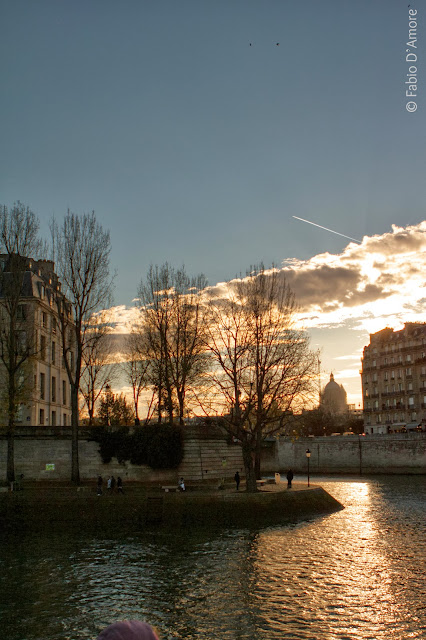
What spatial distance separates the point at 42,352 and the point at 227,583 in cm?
3583

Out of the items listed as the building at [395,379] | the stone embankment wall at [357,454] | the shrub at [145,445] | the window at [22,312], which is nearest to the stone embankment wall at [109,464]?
the shrub at [145,445]

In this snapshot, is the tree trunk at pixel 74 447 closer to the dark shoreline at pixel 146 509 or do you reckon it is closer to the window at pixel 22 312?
the dark shoreline at pixel 146 509

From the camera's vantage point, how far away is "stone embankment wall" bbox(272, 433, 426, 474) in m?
73.9

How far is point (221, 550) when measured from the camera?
25250mm

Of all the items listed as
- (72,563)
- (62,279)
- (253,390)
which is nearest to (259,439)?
(253,390)

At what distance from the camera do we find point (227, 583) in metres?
19.7

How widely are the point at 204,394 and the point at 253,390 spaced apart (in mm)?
4107

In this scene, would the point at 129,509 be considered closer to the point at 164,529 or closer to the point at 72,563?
the point at 164,529

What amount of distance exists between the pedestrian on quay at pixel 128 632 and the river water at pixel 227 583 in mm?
12647

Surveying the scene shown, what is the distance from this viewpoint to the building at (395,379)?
3600 inches

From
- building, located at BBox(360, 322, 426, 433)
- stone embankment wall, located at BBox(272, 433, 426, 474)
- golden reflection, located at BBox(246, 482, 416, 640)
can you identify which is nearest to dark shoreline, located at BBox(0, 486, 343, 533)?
golden reflection, located at BBox(246, 482, 416, 640)

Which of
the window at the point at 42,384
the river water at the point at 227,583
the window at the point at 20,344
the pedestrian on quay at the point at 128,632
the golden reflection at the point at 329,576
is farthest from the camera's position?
the window at the point at 42,384

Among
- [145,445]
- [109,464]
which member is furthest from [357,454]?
[109,464]

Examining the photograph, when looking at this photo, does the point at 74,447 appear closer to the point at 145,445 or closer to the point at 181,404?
the point at 145,445
